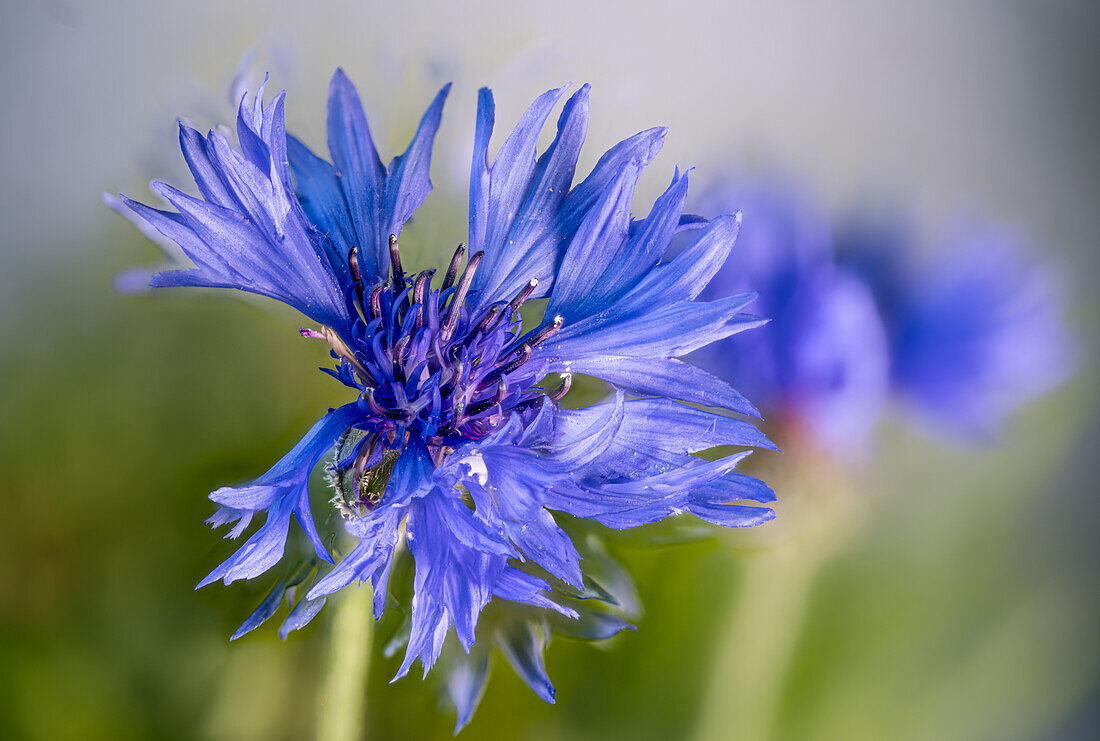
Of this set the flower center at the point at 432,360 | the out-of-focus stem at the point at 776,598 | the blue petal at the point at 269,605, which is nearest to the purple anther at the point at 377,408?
the flower center at the point at 432,360

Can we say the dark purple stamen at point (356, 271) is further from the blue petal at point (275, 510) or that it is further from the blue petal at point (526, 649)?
the blue petal at point (526, 649)

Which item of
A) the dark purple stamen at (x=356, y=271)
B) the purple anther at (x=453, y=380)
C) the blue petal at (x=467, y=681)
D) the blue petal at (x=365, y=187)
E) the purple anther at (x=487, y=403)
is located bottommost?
the blue petal at (x=467, y=681)

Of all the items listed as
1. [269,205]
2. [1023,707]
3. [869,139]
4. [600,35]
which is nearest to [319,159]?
[269,205]

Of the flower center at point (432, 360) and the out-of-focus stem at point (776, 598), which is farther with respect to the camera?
the out-of-focus stem at point (776, 598)

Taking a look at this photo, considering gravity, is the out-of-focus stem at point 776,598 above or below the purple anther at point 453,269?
below

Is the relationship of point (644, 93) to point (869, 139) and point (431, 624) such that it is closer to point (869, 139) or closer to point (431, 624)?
point (869, 139)

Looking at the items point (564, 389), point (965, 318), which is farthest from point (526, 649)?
point (965, 318)

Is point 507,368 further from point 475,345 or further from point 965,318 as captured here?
point 965,318
